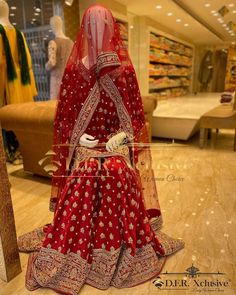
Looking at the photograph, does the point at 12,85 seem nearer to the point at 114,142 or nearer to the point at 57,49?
the point at 57,49

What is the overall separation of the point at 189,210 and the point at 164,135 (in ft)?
6.78

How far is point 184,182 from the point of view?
251cm

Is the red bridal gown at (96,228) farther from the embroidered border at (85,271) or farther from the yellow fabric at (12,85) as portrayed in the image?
the yellow fabric at (12,85)

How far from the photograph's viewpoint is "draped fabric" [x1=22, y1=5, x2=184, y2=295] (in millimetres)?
1259

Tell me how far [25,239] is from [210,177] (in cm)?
187

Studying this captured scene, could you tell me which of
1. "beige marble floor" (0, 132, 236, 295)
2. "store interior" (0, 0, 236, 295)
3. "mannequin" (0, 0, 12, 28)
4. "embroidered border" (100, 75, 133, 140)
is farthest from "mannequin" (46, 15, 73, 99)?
"embroidered border" (100, 75, 133, 140)

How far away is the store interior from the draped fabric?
0.08m

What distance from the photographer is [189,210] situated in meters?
2.00

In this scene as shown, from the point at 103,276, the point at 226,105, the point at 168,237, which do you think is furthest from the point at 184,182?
Result: the point at 226,105

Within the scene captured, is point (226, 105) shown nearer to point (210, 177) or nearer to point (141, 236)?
point (210, 177)

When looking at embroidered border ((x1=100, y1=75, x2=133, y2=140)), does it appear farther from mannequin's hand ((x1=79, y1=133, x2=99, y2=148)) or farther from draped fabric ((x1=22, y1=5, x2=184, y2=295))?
mannequin's hand ((x1=79, y1=133, x2=99, y2=148))

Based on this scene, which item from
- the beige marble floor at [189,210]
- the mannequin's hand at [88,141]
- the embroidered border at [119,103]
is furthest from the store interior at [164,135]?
the mannequin's hand at [88,141]

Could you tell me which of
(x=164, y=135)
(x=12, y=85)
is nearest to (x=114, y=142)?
(x=12, y=85)

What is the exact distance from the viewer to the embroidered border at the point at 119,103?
125 centimetres
